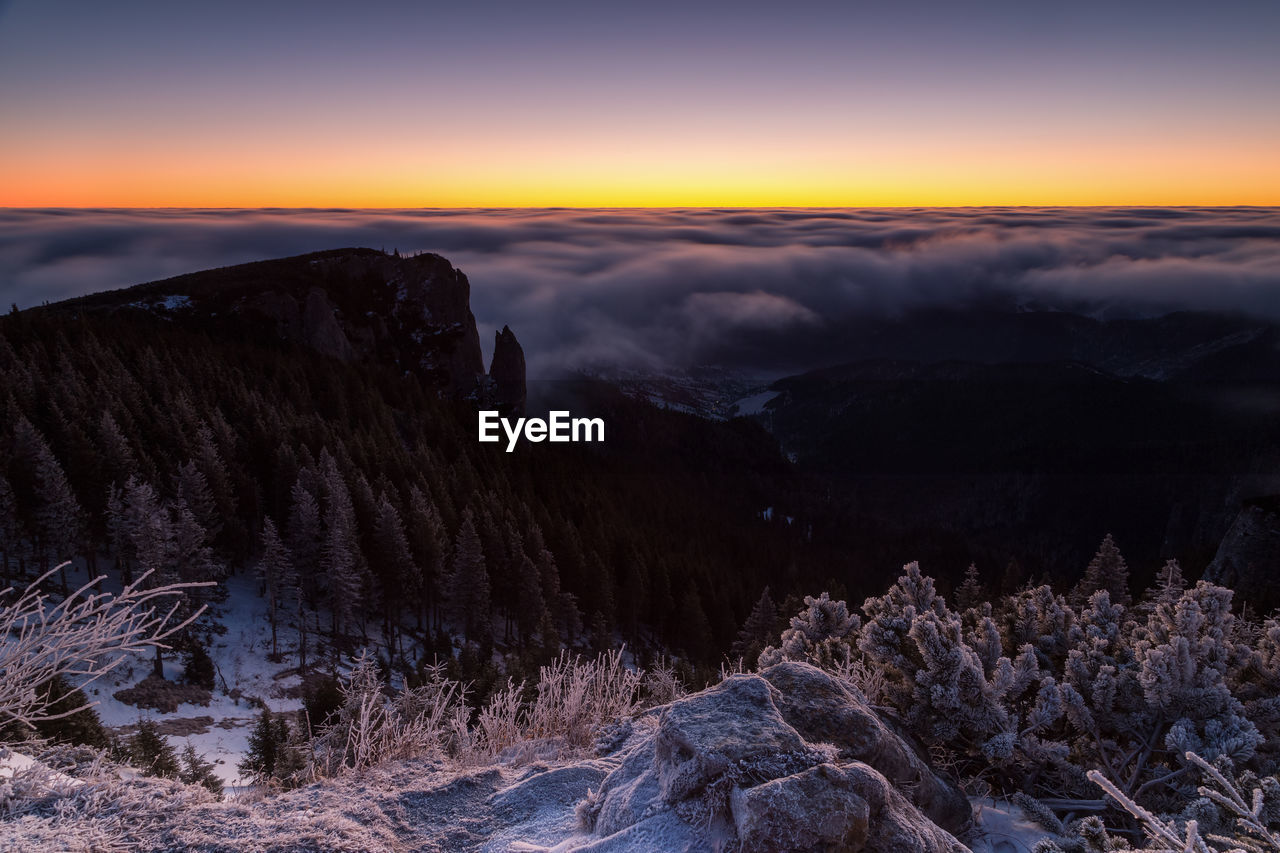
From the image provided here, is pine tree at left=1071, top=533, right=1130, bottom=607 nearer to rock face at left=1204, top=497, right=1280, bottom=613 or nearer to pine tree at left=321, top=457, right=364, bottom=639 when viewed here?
rock face at left=1204, top=497, right=1280, bottom=613

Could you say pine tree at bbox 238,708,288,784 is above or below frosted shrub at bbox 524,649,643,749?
below

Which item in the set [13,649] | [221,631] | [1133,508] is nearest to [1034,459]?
[1133,508]

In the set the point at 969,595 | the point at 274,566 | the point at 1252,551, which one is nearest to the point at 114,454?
the point at 274,566

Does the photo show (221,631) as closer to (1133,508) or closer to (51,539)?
(51,539)

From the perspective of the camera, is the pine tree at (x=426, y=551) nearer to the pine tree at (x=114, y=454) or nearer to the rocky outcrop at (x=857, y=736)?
the pine tree at (x=114, y=454)

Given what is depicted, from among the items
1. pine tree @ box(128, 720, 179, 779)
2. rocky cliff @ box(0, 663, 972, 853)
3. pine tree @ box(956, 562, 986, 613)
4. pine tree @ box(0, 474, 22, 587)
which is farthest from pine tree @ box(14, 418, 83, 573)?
pine tree @ box(956, 562, 986, 613)


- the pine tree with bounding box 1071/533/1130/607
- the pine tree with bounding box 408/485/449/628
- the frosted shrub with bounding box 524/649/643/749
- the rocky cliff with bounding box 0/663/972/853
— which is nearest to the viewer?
the rocky cliff with bounding box 0/663/972/853
